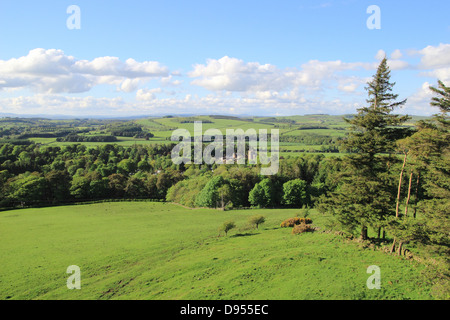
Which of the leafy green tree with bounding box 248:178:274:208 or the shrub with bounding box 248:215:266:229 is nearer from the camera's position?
the shrub with bounding box 248:215:266:229

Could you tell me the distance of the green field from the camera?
58.3 feet

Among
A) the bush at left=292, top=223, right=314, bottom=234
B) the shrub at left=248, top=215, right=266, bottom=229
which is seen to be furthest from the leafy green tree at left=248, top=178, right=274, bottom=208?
the bush at left=292, top=223, right=314, bottom=234

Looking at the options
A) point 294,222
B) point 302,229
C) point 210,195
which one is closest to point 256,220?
point 294,222

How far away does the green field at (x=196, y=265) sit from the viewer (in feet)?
58.3

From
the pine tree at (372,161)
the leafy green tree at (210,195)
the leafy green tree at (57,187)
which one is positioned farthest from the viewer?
the leafy green tree at (57,187)

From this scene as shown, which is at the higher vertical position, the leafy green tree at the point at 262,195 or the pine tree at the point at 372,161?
the pine tree at the point at 372,161

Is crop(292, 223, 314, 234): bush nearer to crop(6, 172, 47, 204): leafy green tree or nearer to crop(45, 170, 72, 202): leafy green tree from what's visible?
crop(45, 170, 72, 202): leafy green tree

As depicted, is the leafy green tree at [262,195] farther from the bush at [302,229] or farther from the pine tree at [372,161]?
the pine tree at [372,161]

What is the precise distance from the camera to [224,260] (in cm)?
2411

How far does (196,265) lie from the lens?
76.8 ft

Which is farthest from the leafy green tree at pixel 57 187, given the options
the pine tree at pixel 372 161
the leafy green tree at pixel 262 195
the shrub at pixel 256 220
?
the pine tree at pixel 372 161
